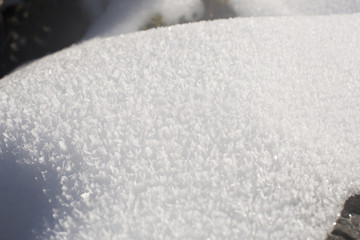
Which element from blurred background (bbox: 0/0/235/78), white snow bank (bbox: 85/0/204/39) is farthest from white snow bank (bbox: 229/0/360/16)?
blurred background (bbox: 0/0/235/78)

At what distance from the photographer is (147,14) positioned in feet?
5.57

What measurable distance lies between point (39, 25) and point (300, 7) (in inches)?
52.5

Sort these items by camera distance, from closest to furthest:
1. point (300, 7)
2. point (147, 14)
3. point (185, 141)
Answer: point (185, 141), point (300, 7), point (147, 14)

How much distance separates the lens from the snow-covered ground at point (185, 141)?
2.41 feet

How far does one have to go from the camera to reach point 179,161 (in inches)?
31.1

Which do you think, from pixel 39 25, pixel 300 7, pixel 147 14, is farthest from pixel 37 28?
pixel 300 7

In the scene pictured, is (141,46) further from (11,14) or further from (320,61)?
(11,14)

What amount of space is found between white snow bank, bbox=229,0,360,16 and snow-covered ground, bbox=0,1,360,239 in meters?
0.57

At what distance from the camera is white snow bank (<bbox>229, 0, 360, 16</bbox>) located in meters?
1.53

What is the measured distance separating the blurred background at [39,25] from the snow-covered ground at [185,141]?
1.01 m

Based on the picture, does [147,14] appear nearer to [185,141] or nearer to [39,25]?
[39,25]

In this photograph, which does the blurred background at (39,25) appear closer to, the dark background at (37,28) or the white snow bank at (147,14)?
the dark background at (37,28)

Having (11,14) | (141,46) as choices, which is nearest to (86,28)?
(11,14)

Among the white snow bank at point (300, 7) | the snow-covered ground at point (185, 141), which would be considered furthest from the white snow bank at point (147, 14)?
the snow-covered ground at point (185, 141)
